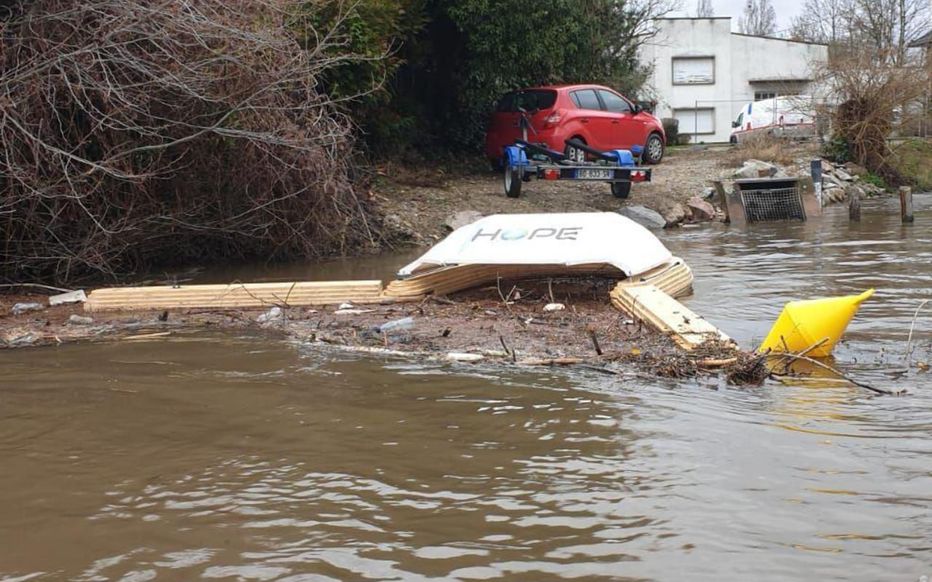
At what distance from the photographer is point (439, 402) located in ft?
17.6

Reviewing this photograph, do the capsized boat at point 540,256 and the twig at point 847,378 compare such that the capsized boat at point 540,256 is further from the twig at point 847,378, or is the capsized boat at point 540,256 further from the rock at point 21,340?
the rock at point 21,340

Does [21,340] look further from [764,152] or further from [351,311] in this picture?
[764,152]

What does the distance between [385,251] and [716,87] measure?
3603 cm

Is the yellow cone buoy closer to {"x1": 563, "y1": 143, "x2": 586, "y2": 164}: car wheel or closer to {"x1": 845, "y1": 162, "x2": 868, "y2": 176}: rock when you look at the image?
{"x1": 563, "y1": 143, "x2": 586, "y2": 164}: car wheel

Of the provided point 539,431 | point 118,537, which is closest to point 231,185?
point 539,431

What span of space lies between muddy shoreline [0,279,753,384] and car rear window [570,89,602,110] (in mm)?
9042

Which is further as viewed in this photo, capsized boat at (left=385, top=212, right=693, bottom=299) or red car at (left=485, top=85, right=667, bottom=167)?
red car at (left=485, top=85, right=667, bottom=167)

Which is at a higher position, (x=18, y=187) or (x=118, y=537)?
(x=18, y=187)

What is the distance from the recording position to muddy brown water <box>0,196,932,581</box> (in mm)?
3348

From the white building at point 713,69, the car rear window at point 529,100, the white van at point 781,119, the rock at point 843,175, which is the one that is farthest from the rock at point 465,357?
the white building at point 713,69

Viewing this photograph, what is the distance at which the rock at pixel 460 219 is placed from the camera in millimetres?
14938

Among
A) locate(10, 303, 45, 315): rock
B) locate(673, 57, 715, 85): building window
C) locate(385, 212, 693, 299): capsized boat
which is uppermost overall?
locate(673, 57, 715, 85): building window

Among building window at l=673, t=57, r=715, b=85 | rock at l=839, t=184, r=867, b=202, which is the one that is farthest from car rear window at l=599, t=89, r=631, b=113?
building window at l=673, t=57, r=715, b=85

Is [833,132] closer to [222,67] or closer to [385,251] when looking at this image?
[385,251]
